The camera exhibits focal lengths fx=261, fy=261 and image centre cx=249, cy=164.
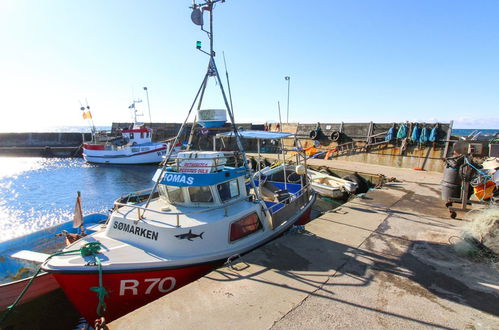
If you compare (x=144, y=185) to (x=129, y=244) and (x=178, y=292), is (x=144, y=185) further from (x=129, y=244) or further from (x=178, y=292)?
(x=178, y=292)

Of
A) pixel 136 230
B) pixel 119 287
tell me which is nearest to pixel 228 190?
pixel 136 230

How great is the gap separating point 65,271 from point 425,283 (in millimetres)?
6599

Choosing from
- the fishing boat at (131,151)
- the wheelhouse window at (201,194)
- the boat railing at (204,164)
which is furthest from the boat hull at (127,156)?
the wheelhouse window at (201,194)

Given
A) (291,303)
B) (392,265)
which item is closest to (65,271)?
(291,303)

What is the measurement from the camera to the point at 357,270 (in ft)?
17.2

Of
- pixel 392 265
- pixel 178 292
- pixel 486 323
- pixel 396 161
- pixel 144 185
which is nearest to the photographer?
pixel 486 323

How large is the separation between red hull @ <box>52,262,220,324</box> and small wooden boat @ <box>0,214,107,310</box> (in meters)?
1.24

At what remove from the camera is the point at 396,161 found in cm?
2103

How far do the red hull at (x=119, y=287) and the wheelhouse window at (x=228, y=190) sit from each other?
79.8 inches

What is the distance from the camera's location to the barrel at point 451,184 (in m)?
8.73

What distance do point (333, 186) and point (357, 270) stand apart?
1115 cm

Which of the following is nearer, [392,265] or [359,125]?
[392,265]

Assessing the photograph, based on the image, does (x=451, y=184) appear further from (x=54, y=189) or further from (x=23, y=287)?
(x=54, y=189)

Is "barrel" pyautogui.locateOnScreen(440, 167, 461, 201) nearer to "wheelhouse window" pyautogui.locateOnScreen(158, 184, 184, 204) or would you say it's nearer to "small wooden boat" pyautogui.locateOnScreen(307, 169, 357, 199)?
"small wooden boat" pyautogui.locateOnScreen(307, 169, 357, 199)
